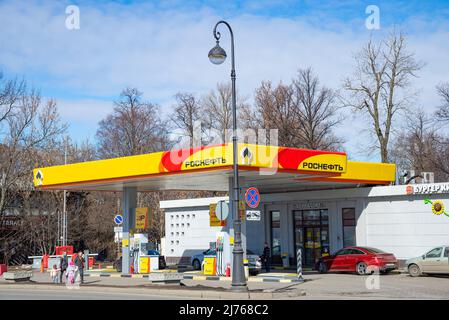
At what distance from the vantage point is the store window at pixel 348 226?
3553 centimetres

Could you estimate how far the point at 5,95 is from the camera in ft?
165

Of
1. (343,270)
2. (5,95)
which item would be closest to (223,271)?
(343,270)

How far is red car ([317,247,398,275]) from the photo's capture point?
100ft

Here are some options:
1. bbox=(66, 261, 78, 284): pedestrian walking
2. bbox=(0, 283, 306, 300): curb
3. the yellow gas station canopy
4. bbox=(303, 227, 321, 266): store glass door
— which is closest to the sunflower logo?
the yellow gas station canopy

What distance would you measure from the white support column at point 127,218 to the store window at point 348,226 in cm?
1186

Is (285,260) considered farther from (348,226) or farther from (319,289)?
(319,289)

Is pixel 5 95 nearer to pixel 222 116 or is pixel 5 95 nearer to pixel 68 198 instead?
pixel 68 198

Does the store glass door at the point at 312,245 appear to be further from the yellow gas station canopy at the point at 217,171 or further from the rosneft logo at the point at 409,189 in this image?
the rosneft logo at the point at 409,189

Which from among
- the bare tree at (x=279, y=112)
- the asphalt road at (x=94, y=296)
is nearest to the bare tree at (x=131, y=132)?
the bare tree at (x=279, y=112)

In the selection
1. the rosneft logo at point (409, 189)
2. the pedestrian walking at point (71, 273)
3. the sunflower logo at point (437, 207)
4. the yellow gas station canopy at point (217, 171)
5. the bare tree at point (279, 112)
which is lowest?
the pedestrian walking at point (71, 273)

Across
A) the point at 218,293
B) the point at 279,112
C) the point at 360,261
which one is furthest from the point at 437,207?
the point at 279,112

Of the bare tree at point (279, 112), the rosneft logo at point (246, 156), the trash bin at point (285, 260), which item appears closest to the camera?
the rosneft logo at point (246, 156)

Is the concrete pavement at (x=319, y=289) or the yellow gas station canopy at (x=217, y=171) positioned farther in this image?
the yellow gas station canopy at (x=217, y=171)
